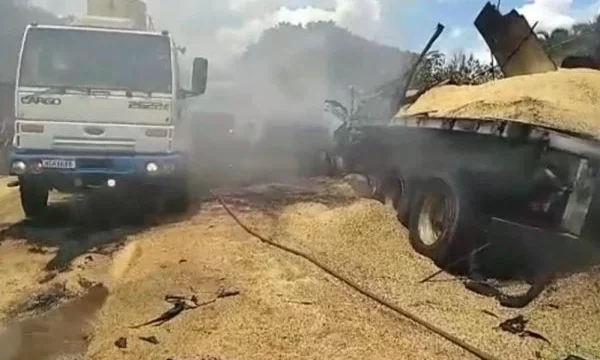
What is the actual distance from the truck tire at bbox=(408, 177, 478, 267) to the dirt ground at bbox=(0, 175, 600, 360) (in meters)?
0.16

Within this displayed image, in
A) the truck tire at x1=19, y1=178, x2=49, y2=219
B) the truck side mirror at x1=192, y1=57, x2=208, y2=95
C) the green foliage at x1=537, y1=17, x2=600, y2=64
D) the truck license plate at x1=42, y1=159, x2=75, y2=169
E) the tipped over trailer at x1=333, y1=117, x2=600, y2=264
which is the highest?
the green foliage at x1=537, y1=17, x2=600, y2=64

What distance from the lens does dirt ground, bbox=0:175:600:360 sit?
4.61m

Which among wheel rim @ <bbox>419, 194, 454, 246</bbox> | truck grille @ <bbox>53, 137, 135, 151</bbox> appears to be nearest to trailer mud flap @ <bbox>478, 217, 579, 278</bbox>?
wheel rim @ <bbox>419, 194, 454, 246</bbox>

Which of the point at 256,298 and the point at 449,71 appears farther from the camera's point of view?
the point at 449,71

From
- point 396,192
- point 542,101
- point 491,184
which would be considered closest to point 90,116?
point 396,192

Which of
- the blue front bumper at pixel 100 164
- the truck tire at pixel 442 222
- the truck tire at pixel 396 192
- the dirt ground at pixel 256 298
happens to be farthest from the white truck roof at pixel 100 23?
the truck tire at pixel 442 222

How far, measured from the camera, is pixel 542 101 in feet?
19.4

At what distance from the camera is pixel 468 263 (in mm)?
6035

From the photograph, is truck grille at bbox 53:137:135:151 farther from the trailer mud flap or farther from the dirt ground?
the trailer mud flap

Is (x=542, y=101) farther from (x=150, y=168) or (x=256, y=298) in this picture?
(x=150, y=168)

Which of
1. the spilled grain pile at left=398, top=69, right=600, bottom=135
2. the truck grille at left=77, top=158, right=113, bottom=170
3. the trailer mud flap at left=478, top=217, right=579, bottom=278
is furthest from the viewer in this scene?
the truck grille at left=77, top=158, right=113, bottom=170

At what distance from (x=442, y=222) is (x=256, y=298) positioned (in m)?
1.95

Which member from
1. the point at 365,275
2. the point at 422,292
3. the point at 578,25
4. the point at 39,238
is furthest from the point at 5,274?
the point at 578,25

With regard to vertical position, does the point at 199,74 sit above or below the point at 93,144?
above
